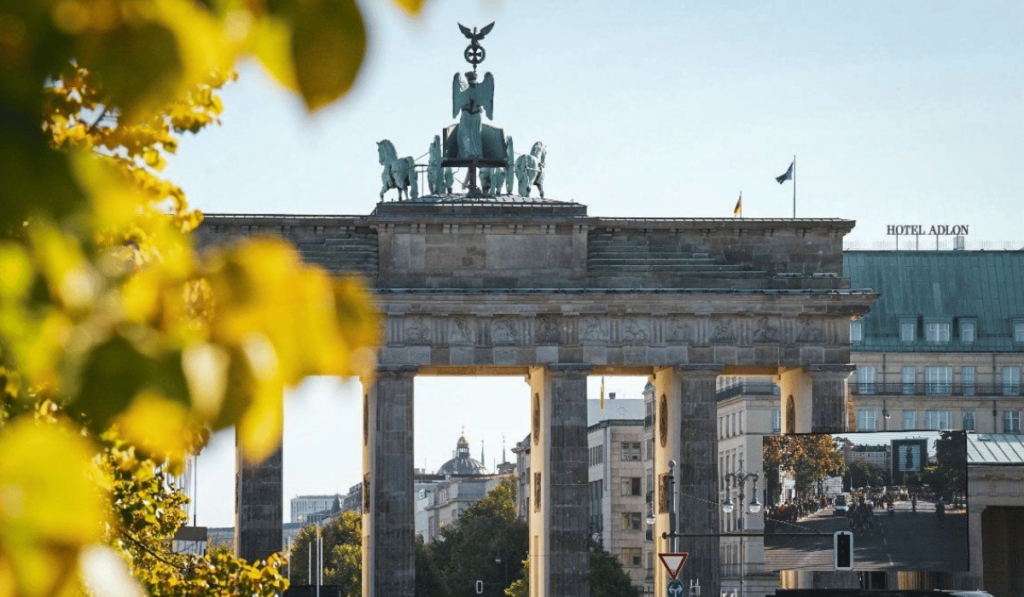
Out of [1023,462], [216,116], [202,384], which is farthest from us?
[1023,462]

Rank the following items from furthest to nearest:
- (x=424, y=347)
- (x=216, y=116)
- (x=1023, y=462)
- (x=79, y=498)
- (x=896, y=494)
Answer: (x=1023, y=462) < (x=424, y=347) < (x=896, y=494) < (x=216, y=116) < (x=79, y=498)

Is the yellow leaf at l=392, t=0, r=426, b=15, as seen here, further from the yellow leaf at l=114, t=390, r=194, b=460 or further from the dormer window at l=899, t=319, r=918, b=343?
the dormer window at l=899, t=319, r=918, b=343

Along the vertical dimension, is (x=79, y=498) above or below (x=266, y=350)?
below

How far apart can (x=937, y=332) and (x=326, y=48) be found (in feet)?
461

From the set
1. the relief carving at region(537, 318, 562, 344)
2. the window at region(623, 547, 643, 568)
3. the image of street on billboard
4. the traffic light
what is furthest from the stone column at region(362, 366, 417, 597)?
the window at region(623, 547, 643, 568)

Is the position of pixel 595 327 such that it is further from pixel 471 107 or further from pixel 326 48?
pixel 326 48

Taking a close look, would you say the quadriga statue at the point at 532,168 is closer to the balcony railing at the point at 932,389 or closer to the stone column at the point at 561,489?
the stone column at the point at 561,489

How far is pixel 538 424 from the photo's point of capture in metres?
80.1

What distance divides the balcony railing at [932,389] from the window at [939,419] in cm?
125

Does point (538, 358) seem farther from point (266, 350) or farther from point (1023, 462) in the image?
point (266, 350)

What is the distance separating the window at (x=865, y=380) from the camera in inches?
5566

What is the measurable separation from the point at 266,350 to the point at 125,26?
22.0 inches

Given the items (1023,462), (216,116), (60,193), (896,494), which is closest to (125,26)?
(60,193)

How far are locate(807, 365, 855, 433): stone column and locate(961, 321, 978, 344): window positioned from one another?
64726 mm
